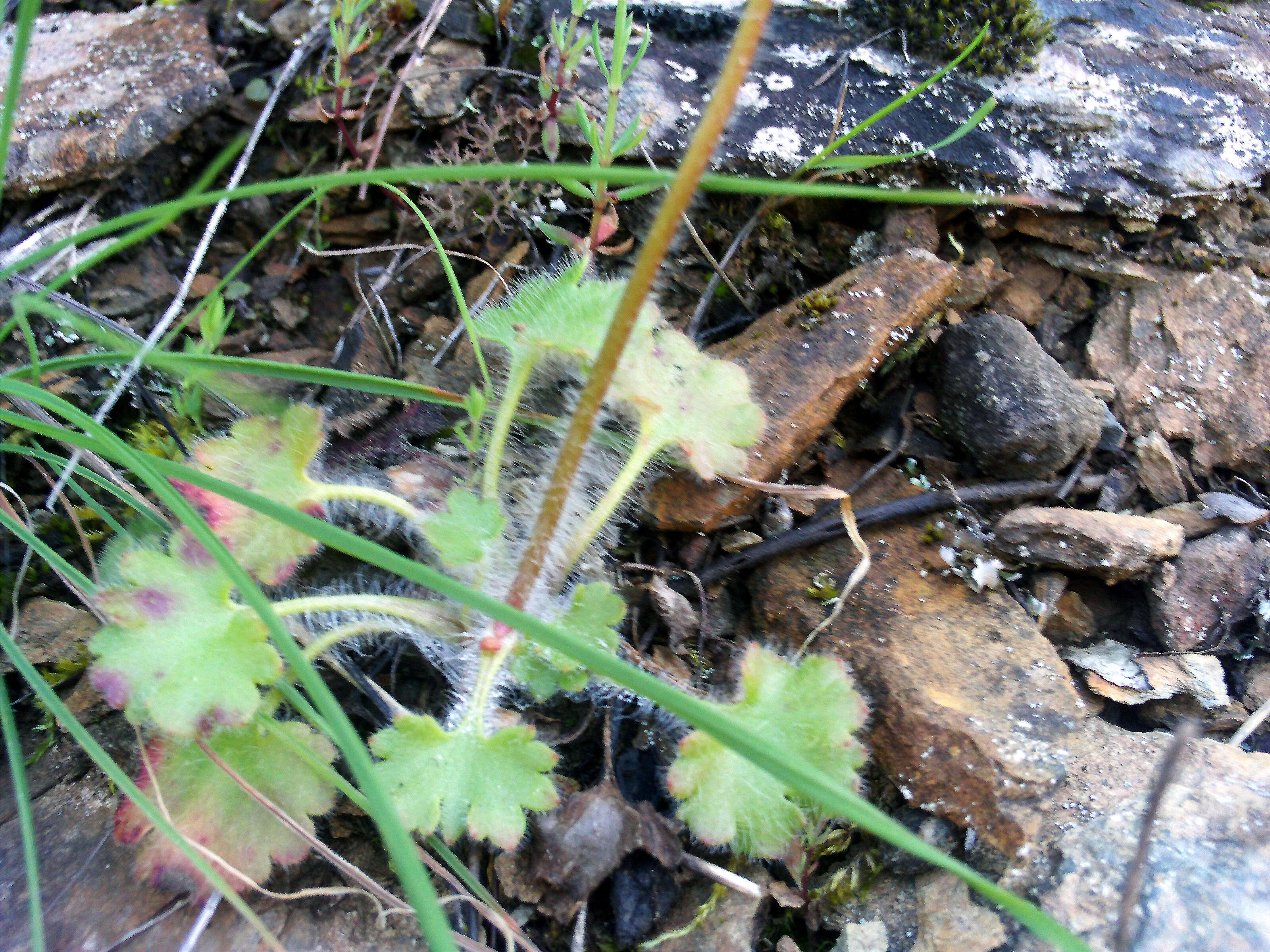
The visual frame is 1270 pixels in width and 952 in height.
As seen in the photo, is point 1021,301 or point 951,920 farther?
point 1021,301

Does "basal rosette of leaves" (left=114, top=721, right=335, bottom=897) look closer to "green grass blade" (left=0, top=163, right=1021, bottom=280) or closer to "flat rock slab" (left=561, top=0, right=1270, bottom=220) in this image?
"green grass blade" (left=0, top=163, right=1021, bottom=280)

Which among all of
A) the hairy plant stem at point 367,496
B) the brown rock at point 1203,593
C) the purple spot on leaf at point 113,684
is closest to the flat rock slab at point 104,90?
the hairy plant stem at point 367,496

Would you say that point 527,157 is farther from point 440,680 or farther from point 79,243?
point 440,680

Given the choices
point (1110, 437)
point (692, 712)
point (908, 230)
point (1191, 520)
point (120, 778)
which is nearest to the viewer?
point (692, 712)

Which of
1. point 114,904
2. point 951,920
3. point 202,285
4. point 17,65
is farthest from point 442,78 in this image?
point 951,920

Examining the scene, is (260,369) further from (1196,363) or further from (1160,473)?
(1196,363)

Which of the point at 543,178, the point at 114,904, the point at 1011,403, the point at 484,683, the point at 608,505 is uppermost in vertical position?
the point at 543,178

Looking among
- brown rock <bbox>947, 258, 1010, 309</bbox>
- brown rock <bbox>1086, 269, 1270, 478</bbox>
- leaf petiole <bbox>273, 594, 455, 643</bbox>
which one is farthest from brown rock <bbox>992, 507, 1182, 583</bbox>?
leaf petiole <bbox>273, 594, 455, 643</bbox>
